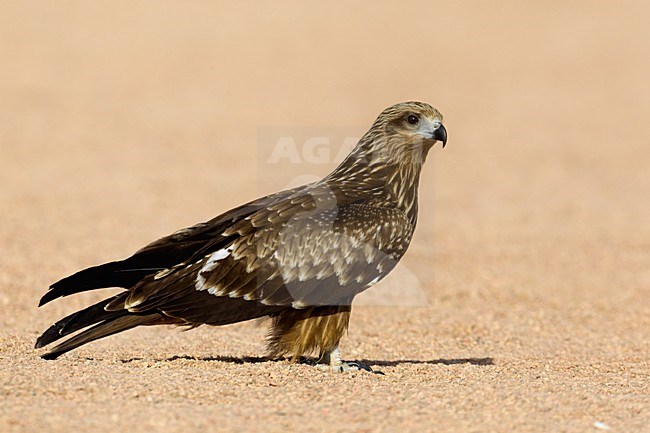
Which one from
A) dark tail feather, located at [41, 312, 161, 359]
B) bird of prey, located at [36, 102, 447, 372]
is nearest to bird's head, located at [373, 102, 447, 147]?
bird of prey, located at [36, 102, 447, 372]

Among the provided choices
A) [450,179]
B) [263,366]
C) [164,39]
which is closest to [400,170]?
[263,366]

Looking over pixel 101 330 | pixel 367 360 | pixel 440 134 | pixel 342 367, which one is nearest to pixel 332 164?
pixel 367 360

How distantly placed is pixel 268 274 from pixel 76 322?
1334mm

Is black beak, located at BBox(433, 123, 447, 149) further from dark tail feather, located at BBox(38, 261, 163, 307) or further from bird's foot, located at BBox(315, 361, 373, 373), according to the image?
dark tail feather, located at BBox(38, 261, 163, 307)

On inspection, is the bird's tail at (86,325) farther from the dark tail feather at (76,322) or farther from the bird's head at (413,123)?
the bird's head at (413,123)

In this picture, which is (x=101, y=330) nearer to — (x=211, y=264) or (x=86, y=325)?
(x=86, y=325)

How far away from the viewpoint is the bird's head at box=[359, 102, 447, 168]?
820 cm

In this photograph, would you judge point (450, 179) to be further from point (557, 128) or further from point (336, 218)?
point (336, 218)

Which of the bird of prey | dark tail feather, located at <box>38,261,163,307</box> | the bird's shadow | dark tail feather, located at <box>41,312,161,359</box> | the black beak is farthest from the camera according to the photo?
the black beak

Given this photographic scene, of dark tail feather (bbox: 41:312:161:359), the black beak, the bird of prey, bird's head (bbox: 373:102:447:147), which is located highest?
bird's head (bbox: 373:102:447:147)

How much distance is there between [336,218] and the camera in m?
7.37

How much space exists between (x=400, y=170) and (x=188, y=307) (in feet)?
6.63

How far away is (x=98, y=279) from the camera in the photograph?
24.1 ft

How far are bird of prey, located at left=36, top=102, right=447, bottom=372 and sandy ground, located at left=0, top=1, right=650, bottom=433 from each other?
0.31m
